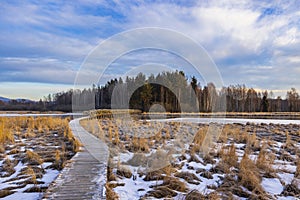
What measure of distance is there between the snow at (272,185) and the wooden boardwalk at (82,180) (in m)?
3.77

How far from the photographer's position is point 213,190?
18.9 feet

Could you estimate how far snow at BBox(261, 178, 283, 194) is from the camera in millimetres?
5899

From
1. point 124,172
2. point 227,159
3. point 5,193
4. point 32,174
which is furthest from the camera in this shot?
point 227,159

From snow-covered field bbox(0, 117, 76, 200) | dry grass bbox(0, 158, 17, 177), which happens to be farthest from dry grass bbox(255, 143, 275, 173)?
dry grass bbox(0, 158, 17, 177)

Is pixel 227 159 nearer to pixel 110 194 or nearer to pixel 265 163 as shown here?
pixel 265 163

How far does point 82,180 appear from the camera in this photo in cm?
533

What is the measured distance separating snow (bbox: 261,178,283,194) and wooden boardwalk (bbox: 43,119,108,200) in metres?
3.77

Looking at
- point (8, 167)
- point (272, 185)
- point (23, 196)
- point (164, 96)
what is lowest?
point (272, 185)

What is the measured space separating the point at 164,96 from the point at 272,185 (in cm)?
3407

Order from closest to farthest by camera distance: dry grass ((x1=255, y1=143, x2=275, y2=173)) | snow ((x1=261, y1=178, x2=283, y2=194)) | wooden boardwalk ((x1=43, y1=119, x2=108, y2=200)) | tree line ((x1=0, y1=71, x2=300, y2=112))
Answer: wooden boardwalk ((x1=43, y1=119, x2=108, y2=200)), snow ((x1=261, y1=178, x2=283, y2=194)), dry grass ((x1=255, y1=143, x2=275, y2=173)), tree line ((x1=0, y1=71, x2=300, y2=112))

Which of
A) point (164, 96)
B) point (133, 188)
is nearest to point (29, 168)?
point (133, 188)

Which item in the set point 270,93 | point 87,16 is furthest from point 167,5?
point 270,93

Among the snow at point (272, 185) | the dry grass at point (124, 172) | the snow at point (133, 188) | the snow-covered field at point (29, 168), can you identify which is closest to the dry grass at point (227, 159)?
the snow at point (272, 185)

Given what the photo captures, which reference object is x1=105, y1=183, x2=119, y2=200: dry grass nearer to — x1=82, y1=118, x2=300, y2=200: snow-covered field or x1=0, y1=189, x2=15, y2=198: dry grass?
x1=82, y1=118, x2=300, y2=200: snow-covered field
